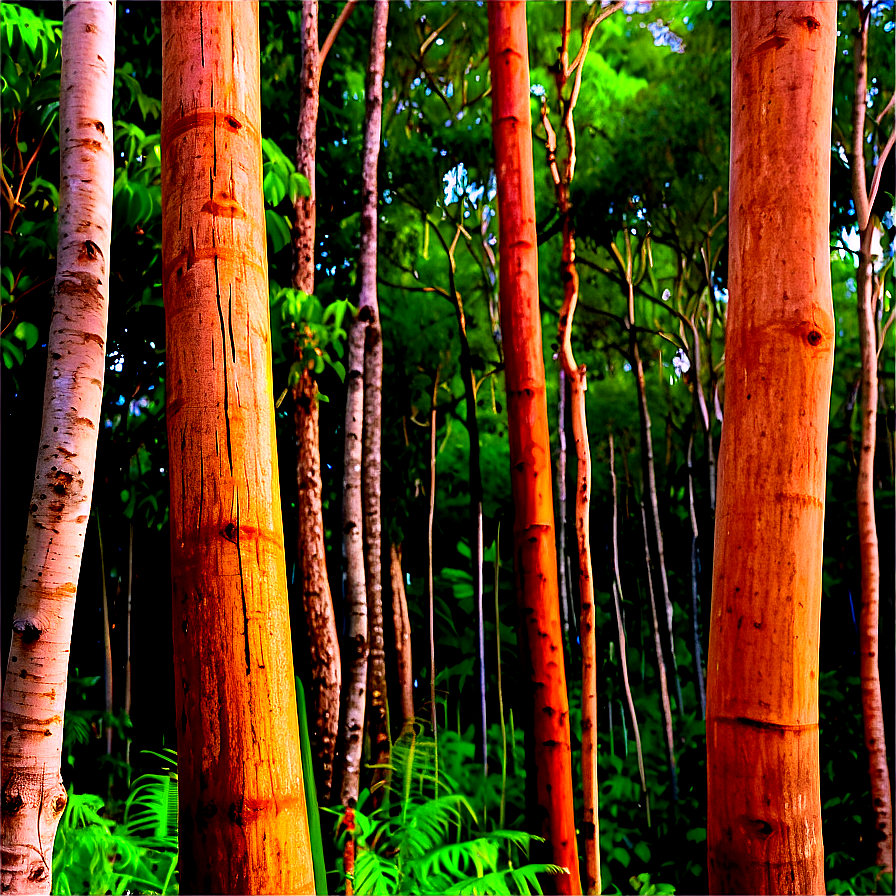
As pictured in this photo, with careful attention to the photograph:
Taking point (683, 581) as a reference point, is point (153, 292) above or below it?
above

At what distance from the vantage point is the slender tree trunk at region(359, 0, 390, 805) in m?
4.75

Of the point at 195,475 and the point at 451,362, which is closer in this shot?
the point at 195,475

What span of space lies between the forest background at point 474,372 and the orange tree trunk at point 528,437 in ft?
3.22

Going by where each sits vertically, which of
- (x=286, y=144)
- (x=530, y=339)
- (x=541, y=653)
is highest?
(x=286, y=144)

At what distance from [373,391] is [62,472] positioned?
320 cm

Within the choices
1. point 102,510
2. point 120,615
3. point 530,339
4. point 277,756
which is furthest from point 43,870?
point 120,615

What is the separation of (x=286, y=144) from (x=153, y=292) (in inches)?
87.1

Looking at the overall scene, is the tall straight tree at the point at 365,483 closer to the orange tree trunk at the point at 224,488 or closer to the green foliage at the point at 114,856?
the green foliage at the point at 114,856

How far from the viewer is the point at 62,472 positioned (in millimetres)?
1926

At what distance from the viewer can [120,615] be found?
18.4ft

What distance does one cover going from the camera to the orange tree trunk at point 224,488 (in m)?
1.12

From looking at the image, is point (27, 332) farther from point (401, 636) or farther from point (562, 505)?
point (562, 505)

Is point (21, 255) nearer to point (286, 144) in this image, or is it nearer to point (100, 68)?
point (100, 68)

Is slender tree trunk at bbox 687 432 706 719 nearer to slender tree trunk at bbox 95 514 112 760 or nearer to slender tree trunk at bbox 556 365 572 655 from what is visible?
slender tree trunk at bbox 556 365 572 655
